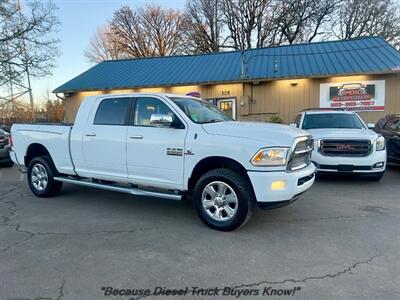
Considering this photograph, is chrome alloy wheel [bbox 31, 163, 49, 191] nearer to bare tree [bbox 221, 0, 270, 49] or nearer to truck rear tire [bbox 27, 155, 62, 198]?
truck rear tire [bbox 27, 155, 62, 198]

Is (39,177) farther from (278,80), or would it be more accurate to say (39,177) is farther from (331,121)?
(278,80)

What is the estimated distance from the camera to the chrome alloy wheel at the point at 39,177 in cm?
645

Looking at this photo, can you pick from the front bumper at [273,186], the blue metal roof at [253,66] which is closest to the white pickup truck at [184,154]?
the front bumper at [273,186]

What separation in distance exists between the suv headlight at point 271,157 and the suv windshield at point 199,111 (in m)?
1.14

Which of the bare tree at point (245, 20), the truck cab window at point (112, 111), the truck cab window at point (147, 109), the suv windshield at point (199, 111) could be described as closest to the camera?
the suv windshield at point (199, 111)

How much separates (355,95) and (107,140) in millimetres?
12907

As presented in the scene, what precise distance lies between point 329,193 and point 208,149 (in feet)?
11.4

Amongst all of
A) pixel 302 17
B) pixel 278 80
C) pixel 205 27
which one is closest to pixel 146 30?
pixel 205 27

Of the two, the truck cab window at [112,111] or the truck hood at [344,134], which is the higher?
the truck cab window at [112,111]

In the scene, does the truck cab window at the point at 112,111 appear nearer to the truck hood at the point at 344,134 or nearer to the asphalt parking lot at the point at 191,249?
the asphalt parking lot at the point at 191,249

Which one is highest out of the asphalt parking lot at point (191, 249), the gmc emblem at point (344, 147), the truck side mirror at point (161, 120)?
the truck side mirror at point (161, 120)

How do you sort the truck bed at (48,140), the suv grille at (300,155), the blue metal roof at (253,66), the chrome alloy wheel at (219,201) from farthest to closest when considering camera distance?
the blue metal roof at (253,66)
the truck bed at (48,140)
the chrome alloy wheel at (219,201)
the suv grille at (300,155)

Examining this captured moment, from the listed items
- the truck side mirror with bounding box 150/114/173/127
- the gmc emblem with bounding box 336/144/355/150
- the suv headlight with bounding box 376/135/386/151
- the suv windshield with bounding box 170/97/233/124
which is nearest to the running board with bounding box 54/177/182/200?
the truck side mirror with bounding box 150/114/173/127

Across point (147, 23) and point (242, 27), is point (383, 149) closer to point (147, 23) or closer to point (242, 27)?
point (242, 27)
